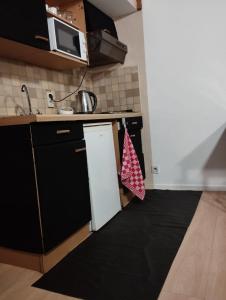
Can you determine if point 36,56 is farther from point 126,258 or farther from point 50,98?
point 126,258

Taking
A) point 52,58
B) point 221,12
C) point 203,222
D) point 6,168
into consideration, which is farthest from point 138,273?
point 221,12

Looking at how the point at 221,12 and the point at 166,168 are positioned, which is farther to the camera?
the point at 166,168

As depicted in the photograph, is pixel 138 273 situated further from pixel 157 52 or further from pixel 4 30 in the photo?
pixel 157 52

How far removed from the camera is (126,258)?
1597 mm

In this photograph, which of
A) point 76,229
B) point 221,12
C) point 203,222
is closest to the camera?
point 76,229

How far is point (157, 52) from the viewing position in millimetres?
2797

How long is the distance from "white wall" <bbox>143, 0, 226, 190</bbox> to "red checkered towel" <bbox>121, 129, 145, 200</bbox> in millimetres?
572

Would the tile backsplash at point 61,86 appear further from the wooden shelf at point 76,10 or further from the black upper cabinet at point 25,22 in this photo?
the wooden shelf at point 76,10

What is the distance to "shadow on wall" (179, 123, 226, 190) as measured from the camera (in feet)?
8.84

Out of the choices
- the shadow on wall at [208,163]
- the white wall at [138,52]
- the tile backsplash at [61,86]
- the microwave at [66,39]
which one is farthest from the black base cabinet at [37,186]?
the shadow on wall at [208,163]

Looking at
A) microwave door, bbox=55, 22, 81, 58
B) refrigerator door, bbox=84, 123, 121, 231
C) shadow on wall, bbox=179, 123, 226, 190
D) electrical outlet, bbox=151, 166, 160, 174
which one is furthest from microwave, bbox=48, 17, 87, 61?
shadow on wall, bbox=179, 123, 226, 190

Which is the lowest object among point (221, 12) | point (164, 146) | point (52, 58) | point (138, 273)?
point (138, 273)

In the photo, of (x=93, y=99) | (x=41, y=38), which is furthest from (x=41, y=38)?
(x=93, y=99)

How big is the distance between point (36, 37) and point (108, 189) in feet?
3.92
